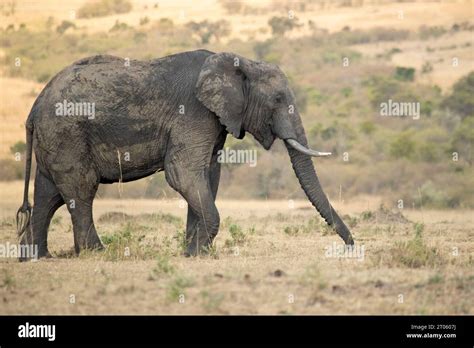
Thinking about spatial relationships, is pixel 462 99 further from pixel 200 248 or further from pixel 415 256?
pixel 415 256

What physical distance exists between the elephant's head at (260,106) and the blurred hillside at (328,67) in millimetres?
10146

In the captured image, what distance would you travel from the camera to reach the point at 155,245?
53.2 feet

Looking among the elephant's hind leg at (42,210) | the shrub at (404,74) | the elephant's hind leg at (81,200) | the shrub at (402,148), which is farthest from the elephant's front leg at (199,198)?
the shrub at (404,74)

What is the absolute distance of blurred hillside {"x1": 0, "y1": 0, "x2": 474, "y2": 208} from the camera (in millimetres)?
30156

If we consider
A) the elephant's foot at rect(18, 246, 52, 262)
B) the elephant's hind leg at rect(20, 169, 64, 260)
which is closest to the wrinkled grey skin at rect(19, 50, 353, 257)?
the elephant's hind leg at rect(20, 169, 64, 260)

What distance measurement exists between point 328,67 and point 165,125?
32.5 metres

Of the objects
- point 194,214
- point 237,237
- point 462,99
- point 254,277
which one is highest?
point 462,99

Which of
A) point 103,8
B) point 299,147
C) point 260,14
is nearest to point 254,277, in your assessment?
point 299,147

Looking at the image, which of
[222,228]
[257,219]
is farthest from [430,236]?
[257,219]

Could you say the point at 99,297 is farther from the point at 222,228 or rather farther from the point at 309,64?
the point at 309,64

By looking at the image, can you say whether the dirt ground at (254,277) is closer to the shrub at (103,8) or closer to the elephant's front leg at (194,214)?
the elephant's front leg at (194,214)

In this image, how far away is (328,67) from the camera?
4678 centimetres

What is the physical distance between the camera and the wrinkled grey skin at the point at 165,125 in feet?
48.1
